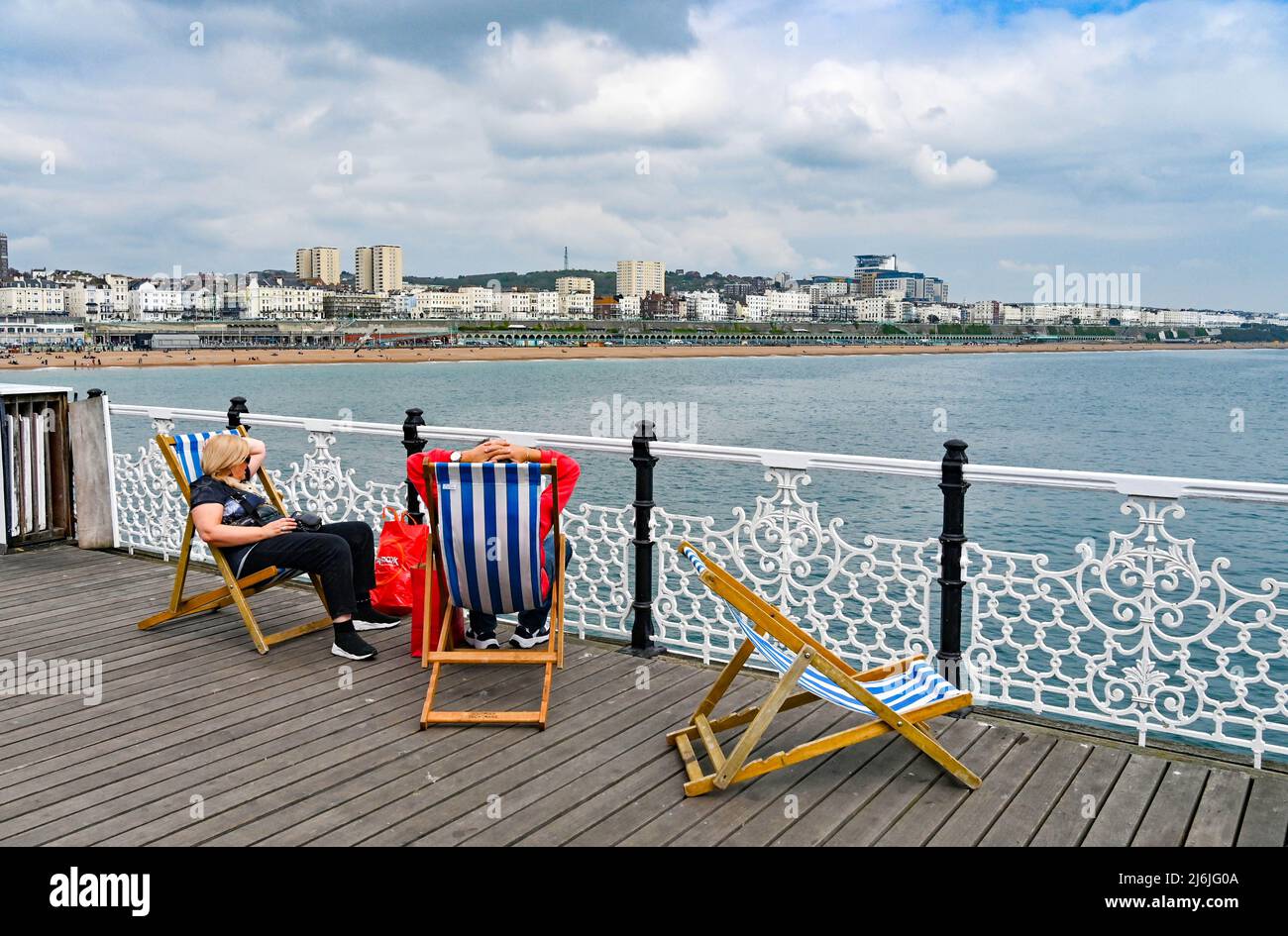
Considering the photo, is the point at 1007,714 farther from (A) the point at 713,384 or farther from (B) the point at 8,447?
(A) the point at 713,384

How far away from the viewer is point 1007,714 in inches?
173

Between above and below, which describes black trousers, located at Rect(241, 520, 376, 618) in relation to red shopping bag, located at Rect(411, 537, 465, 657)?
above

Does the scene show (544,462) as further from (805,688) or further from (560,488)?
(805,688)

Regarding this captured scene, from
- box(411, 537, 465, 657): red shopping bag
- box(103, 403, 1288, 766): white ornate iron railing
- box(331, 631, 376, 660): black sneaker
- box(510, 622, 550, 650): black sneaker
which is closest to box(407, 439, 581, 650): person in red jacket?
box(510, 622, 550, 650): black sneaker

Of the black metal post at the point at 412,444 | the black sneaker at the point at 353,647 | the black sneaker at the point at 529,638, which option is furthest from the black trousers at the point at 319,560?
the black metal post at the point at 412,444

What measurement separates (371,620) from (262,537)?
2.63 ft

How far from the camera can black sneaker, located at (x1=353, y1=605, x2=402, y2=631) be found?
215 inches

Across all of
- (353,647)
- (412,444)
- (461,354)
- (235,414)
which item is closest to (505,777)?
(353,647)

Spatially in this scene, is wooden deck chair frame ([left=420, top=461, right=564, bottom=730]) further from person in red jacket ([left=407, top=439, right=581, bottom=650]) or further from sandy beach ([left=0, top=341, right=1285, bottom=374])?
sandy beach ([left=0, top=341, right=1285, bottom=374])

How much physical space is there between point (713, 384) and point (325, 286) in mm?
131894

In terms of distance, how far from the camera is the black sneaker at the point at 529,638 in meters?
5.00

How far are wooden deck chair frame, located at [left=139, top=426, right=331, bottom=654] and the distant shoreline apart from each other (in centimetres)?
8930

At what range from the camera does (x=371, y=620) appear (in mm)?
5496
